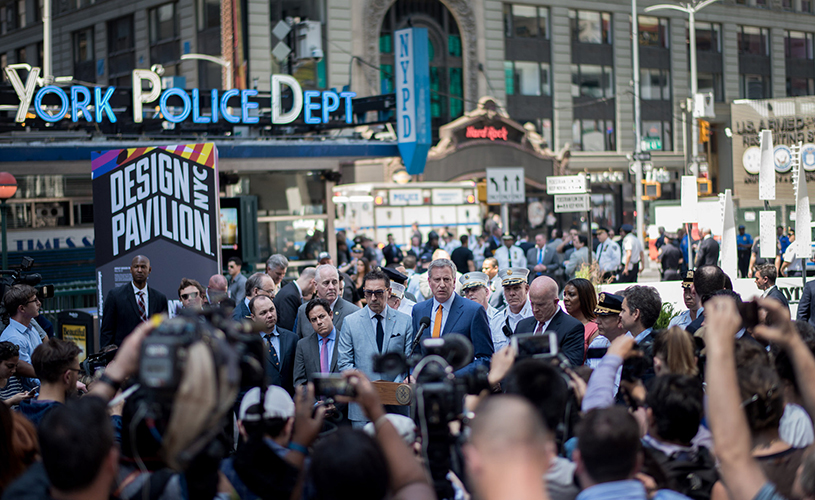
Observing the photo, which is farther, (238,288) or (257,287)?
(238,288)

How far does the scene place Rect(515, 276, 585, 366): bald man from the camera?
6293 millimetres

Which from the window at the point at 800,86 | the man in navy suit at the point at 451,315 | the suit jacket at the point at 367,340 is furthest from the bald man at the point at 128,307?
the window at the point at 800,86

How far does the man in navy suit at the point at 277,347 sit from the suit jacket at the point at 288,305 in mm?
1884

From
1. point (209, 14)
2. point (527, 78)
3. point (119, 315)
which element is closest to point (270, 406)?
point (119, 315)

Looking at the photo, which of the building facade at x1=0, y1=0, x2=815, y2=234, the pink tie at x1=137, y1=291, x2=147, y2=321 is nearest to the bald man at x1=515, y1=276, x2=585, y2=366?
the pink tie at x1=137, y1=291, x2=147, y2=321

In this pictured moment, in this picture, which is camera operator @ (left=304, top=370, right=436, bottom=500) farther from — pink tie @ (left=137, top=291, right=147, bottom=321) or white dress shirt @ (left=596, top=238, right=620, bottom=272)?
white dress shirt @ (left=596, top=238, right=620, bottom=272)

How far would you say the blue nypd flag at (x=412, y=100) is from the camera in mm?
19094

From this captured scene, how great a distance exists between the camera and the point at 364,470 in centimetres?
287

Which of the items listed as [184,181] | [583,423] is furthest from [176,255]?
[583,423]

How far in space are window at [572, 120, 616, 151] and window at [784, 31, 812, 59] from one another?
17.5m

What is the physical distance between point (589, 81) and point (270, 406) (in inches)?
1883

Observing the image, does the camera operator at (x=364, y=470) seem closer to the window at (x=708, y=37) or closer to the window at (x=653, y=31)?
the window at (x=653, y=31)

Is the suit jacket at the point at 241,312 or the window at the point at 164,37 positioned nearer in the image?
the suit jacket at the point at 241,312

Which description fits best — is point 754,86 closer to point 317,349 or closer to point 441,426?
point 317,349
